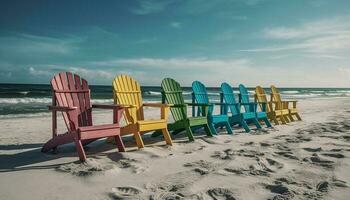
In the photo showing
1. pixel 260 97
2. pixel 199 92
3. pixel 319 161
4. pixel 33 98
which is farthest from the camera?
pixel 33 98

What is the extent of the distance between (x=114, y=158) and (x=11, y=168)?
1.11 metres

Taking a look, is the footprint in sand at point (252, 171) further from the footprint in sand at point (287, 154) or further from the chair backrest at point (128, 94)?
the chair backrest at point (128, 94)

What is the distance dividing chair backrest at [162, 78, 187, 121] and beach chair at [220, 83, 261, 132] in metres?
1.01

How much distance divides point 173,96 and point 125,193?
3.49m

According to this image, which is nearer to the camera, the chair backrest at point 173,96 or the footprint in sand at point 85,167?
the footprint in sand at point 85,167

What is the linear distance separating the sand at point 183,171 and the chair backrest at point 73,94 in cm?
A: 46

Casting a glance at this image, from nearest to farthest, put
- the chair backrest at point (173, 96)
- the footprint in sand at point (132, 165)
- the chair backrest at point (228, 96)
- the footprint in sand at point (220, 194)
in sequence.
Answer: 1. the footprint in sand at point (220, 194)
2. the footprint in sand at point (132, 165)
3. the chair backrest at point (173, 96)
4. the chair backrest at point (228, 96)

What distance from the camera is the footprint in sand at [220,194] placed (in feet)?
8.74

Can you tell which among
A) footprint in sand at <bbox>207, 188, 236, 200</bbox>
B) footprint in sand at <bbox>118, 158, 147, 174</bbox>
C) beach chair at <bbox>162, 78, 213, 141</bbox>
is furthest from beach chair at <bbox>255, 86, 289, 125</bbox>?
footprint in sand at <bbox>207, 188, 236, 200</bbox>

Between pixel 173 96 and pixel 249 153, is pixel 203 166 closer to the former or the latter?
pixel 249 153

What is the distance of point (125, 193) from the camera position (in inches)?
109

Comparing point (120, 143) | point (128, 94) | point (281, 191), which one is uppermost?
point (128, 94)

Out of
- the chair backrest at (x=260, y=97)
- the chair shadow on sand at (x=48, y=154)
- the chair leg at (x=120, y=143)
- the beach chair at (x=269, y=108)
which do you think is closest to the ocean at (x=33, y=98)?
the beach chair at (x=269, y=108)

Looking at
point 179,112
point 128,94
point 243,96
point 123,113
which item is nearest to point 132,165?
point 123,113
